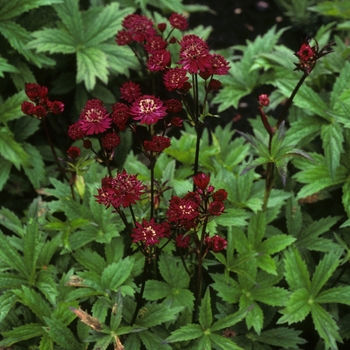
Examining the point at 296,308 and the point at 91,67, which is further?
the point at 91,67

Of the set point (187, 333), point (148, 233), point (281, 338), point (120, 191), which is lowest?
point (281, 338)

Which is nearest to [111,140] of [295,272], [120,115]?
[120,115]

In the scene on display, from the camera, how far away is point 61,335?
182 centimetres

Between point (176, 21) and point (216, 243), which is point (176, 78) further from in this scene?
point (176, 21)

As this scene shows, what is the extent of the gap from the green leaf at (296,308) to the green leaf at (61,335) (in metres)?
0.76

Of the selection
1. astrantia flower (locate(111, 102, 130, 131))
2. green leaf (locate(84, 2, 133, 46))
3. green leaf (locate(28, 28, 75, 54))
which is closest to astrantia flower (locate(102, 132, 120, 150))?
astrantia flower (locate(111, 102, 130, 131))

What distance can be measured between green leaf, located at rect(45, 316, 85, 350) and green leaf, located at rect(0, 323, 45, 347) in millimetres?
54

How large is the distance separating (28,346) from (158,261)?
2.03ft

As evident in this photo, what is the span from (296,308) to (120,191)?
0.90 meters

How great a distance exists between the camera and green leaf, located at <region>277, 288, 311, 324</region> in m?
1.87

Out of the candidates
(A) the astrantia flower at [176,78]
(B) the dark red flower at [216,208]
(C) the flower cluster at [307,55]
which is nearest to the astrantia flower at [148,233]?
(B) the dark red flower at [216,208]

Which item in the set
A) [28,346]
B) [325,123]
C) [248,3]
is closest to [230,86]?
[325,123]

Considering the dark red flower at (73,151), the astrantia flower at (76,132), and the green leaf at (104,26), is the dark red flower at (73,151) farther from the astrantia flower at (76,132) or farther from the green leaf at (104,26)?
the green leaf at (104,26)

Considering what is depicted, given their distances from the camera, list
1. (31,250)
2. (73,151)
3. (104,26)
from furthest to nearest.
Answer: (104,26), (31,250), (73,151)
